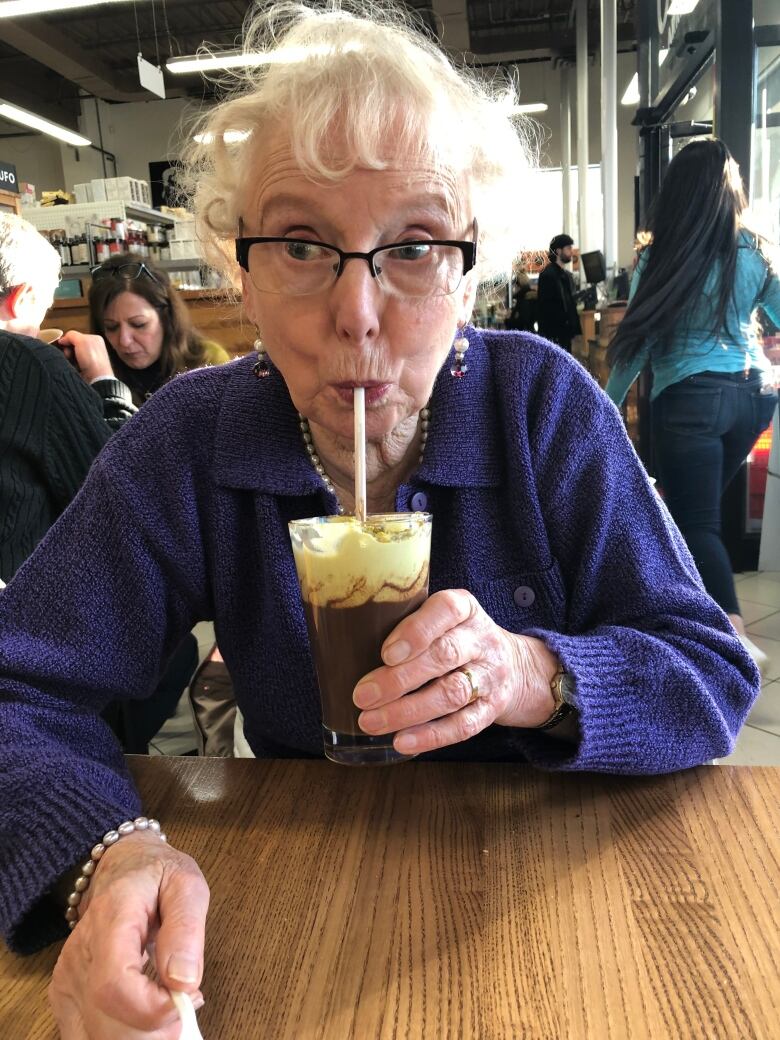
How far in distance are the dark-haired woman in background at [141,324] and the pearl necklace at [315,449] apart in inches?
107

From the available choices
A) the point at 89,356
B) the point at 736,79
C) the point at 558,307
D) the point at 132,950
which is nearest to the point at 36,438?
the point at 89,356

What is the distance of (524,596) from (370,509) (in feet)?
0.84

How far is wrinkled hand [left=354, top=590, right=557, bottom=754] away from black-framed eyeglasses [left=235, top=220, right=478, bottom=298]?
41 cm

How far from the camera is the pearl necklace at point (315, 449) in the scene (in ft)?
3.70

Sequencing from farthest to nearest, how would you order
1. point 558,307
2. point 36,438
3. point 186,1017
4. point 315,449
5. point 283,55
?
point 558,307, point 36,438, point 315,449, point 283,55, point 186,1017

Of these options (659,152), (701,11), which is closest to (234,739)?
(701,11)

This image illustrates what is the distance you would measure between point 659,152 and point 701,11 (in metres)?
1.26

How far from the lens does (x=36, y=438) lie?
6.54 feet

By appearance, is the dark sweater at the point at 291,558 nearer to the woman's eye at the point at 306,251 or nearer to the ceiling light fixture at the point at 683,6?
the woman's eye at the point at 306,251

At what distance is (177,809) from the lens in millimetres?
900

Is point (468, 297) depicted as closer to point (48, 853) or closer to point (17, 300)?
point (48, 853)

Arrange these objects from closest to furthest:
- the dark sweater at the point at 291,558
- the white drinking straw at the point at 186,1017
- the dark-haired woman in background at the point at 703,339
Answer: the white drinking straw at the point at 186,1017, the dark sweater at the point at 291,558, the dark-haired woman in background at the point at 703,339

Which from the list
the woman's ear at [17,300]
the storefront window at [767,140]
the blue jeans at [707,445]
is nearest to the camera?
the woman's ear at [17,300]

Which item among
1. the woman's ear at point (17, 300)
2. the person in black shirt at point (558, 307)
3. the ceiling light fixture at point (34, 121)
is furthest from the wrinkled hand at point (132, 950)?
the ceiling light fixture at point (34, 121)
